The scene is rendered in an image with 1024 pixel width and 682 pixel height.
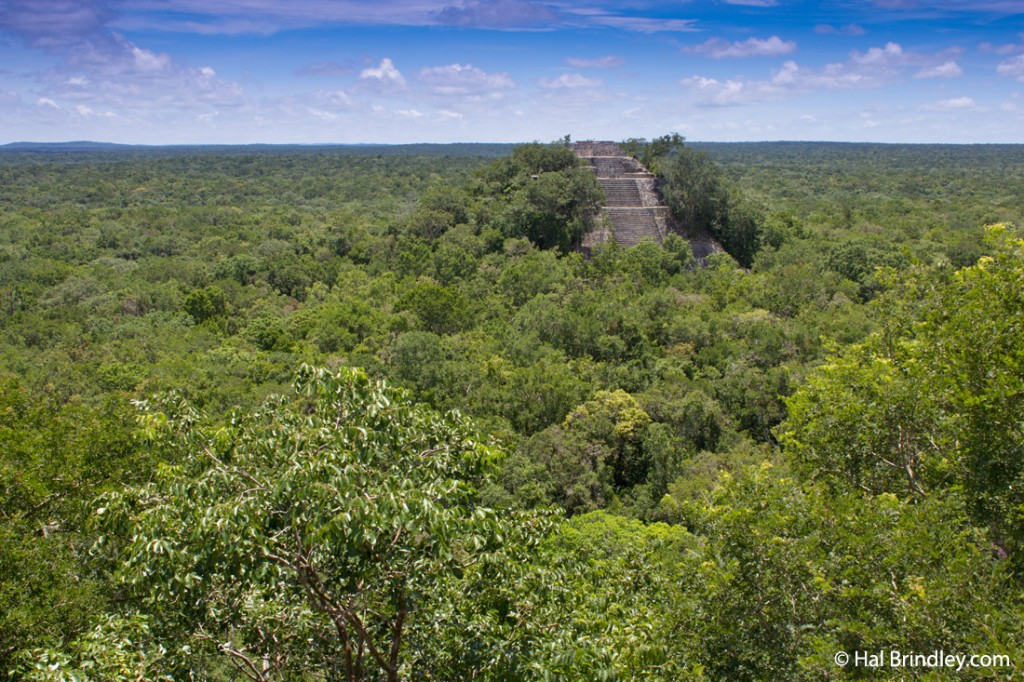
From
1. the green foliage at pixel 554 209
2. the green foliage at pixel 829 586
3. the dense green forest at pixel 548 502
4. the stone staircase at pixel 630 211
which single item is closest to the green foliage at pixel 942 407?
the dense green forest at pixel 548 502

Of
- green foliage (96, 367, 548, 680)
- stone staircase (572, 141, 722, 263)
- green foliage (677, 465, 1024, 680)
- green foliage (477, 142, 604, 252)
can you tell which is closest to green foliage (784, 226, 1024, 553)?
green foliage (677, 465, 1024, 680)

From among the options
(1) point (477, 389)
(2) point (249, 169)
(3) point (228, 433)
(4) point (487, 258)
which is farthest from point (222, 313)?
(2) point (249, 169)

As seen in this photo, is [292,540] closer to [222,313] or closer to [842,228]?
[222,313]

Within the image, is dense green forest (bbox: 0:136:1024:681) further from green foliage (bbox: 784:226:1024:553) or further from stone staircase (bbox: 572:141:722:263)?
stone staircase (bbox: 572:141:722:263)

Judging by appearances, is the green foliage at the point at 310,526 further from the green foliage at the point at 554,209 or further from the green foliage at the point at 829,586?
the green foliage at the point at 554,209

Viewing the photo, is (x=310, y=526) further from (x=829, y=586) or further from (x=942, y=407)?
(x=942, y=407)

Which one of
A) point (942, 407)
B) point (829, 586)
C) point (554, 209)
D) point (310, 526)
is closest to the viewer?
point (310, 526)

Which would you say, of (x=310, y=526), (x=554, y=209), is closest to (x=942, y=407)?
(x=310, y=526)

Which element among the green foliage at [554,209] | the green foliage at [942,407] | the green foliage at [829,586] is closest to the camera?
the green foliage at [829,586]

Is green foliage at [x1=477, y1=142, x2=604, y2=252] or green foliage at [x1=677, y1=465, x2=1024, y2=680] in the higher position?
green foliage at [x1=477, y1=142, x2=604, y2=252]
